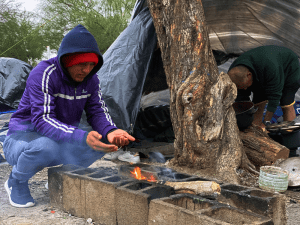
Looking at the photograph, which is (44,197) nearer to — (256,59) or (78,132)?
(78,132)

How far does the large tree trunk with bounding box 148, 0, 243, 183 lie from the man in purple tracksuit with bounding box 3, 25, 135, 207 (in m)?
0.90

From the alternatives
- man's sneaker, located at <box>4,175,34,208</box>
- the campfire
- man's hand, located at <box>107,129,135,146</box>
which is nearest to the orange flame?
the campfire

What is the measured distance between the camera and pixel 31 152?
8.32 ft

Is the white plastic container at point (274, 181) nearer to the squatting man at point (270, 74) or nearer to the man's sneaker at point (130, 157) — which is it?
the squatting man at point (270, 74)

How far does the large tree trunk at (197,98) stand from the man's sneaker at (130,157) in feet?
3.76

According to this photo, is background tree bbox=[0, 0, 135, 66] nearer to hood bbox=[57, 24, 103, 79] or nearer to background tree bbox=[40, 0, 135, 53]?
background tree bbox=[40, 0, 135, 53]

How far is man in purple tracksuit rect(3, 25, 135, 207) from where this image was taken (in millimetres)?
2523

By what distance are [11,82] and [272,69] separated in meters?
6.05

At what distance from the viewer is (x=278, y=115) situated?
19.5ft

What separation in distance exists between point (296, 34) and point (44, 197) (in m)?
5.04

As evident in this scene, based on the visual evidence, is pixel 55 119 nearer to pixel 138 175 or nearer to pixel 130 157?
pixel 138 175

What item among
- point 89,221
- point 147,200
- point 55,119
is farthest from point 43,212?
point 147,200

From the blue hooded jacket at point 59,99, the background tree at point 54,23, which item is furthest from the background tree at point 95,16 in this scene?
the blue hooded jacket at point 59,99

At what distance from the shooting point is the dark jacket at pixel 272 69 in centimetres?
449
